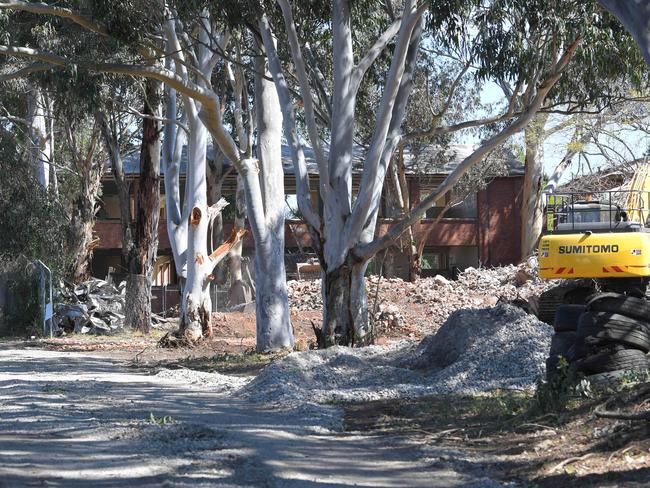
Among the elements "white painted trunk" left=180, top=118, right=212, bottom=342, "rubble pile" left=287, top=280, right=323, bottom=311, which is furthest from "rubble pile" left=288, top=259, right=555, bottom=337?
"white painted trunk" left=180, top=118, right=212, bottom=342

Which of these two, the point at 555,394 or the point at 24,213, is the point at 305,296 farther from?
the point at 555,394

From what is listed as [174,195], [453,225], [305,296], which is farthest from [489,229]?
[174,195]

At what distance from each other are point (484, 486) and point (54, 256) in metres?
22.6

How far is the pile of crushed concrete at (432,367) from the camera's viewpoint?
1292cm

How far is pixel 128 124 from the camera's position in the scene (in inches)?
1415

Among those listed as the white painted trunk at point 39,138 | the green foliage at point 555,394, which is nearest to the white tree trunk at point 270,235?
the green foliage at point 555,394

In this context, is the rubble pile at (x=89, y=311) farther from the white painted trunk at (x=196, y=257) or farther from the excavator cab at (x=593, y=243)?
the excavator cab at (x=593, y=243)

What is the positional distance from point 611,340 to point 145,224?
724 inches

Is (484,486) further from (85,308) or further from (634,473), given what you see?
(85,308)

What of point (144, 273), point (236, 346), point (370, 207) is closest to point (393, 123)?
point (370, 207)

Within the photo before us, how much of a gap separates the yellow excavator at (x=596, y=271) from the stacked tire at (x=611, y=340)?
10 millimetres

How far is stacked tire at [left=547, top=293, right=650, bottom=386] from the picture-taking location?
10547mm

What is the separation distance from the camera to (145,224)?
27203 millimetres

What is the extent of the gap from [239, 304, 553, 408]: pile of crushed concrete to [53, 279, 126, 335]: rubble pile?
14.3 meters
